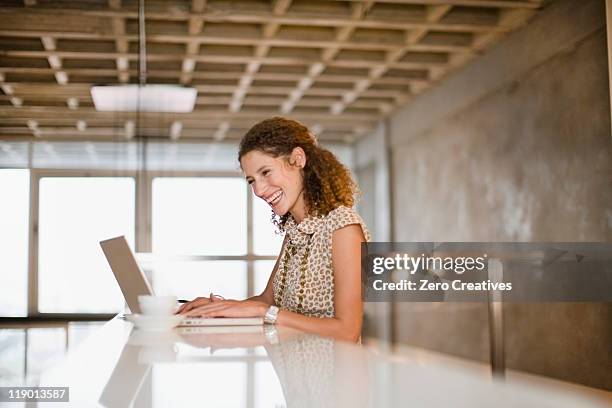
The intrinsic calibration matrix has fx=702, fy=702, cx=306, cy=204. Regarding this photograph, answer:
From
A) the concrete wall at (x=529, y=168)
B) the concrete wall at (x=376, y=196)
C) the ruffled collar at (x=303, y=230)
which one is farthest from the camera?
the concrete wall at (x=376, y=196)

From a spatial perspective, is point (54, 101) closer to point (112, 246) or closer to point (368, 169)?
point (368, 169)

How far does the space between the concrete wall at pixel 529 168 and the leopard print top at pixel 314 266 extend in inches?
108

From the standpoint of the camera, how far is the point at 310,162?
192cm

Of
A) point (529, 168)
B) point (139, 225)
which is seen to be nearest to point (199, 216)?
point (139, 225)

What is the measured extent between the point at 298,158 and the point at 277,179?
86 millimetres

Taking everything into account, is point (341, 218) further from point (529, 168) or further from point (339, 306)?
point (529, 168)

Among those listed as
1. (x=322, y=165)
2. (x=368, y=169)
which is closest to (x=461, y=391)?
(x=322, y=165)

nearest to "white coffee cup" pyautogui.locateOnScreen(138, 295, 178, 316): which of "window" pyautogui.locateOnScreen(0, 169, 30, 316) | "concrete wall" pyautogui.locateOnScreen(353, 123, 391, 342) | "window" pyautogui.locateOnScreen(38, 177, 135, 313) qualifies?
"window" pyautogui.locateOnScreen(38, 177, 135, 313)

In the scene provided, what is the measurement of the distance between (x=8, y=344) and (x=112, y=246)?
5.23m

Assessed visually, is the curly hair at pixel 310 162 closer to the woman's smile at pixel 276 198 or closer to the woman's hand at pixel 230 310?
the woman's smile at pixel 276 198

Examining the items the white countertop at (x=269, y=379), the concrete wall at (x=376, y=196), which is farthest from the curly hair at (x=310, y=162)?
the concrete wall at (x=376, y=196)

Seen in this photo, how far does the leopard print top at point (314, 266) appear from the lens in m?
1.79

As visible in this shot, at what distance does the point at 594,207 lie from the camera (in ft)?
13.6

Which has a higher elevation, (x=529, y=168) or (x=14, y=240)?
(x=529, y=168)
